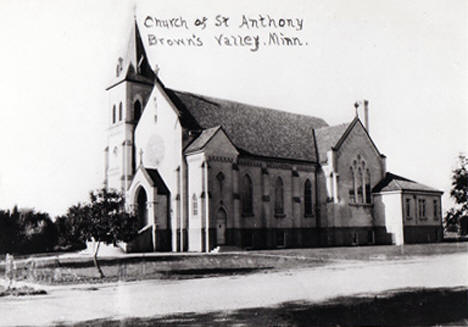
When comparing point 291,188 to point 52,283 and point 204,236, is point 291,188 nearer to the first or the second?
point 204,236

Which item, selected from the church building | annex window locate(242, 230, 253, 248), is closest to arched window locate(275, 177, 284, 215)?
the church building

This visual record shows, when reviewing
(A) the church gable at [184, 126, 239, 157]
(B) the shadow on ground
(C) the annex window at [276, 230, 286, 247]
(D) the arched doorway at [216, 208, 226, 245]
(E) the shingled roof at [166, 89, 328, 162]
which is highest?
(E) the shingled roof at [166, 89, 328, 162]

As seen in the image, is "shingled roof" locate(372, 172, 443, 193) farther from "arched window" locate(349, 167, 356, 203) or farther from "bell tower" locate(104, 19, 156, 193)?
"bell tower" locate(104, 19, 156, 193)

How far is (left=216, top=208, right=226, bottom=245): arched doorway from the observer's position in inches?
1606

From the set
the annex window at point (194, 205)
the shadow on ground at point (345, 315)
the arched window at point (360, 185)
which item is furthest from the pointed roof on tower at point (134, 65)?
the shadow on ground at point (345, 315)

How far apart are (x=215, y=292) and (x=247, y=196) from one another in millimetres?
26734

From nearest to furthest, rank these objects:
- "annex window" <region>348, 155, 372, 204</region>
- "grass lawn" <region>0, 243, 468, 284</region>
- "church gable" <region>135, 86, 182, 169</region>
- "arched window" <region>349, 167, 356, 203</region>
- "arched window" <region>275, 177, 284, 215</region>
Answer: "grass lawn" <region>0, 243, 468, 284</region> < "church gable" <region>135, 86, 182, 169</region> < "arched window" <region>275, 177, 284, 215</region> < "arched window" <region>349, 167, 356, 203</region> < "annex window" <region>348, 155, 372, 204</region>

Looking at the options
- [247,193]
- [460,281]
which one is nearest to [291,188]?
[247,193]

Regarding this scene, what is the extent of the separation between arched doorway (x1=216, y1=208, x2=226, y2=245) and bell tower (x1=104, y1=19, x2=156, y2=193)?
431 inches

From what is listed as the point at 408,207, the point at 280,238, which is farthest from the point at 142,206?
the point at 408,207

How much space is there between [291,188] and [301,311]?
34241 millimetres

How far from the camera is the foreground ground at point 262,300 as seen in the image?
13.2m

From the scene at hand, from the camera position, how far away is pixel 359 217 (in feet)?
168

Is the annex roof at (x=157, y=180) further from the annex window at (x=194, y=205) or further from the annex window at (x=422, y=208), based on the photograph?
the annex window at (x=422, y=208)
